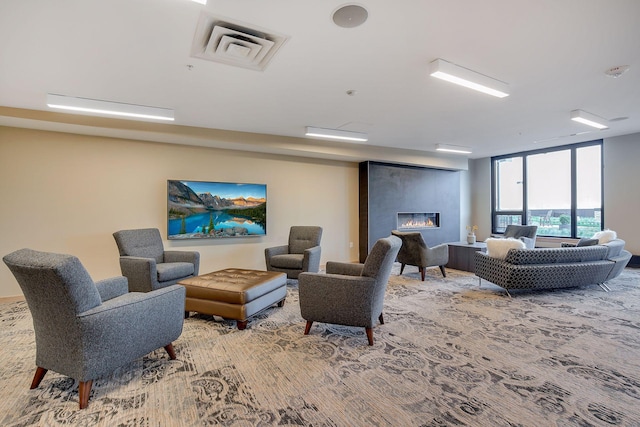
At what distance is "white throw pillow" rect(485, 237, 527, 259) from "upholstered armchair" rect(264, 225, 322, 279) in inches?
107

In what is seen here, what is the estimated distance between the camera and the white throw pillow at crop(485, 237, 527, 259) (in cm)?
436

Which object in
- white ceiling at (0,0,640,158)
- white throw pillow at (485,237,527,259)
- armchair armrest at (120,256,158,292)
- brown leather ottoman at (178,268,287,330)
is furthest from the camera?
white throw pillow at (485,237,527,259)

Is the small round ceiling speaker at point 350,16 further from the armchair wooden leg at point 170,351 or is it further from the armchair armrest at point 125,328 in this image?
the armchair wooden leg at point 170,351

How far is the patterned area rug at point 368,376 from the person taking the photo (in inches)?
73.8

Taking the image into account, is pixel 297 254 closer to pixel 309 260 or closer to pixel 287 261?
pixel 287 261

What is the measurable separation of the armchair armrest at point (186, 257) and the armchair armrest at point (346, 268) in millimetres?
2200

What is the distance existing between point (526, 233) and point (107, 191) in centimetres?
846

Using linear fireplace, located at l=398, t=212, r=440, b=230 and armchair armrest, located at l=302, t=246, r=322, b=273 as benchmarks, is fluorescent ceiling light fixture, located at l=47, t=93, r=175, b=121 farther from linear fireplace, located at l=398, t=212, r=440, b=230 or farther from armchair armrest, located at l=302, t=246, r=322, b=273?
linear fireplace, located at l=398, t=212, r=440, b=230

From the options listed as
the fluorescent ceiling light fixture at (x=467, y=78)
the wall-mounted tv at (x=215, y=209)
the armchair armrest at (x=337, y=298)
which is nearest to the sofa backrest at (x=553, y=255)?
the fluorescent ceiling light fixture at (x=467, y=78)

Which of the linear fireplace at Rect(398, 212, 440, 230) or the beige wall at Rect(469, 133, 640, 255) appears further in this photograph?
the linear fireplace at Rect(398, 212, 440, 230)

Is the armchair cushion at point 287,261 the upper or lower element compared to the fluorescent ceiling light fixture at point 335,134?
lower

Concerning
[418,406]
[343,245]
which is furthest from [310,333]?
[343,245]

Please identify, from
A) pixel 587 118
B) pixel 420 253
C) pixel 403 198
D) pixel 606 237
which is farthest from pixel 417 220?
pixel 587 118

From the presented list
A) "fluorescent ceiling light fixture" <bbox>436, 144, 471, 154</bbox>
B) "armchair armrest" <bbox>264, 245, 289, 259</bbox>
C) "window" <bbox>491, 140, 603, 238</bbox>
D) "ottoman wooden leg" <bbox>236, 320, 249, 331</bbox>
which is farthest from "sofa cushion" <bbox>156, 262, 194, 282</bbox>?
"window" <bbox>491, 140, 603, 238</bbox>
